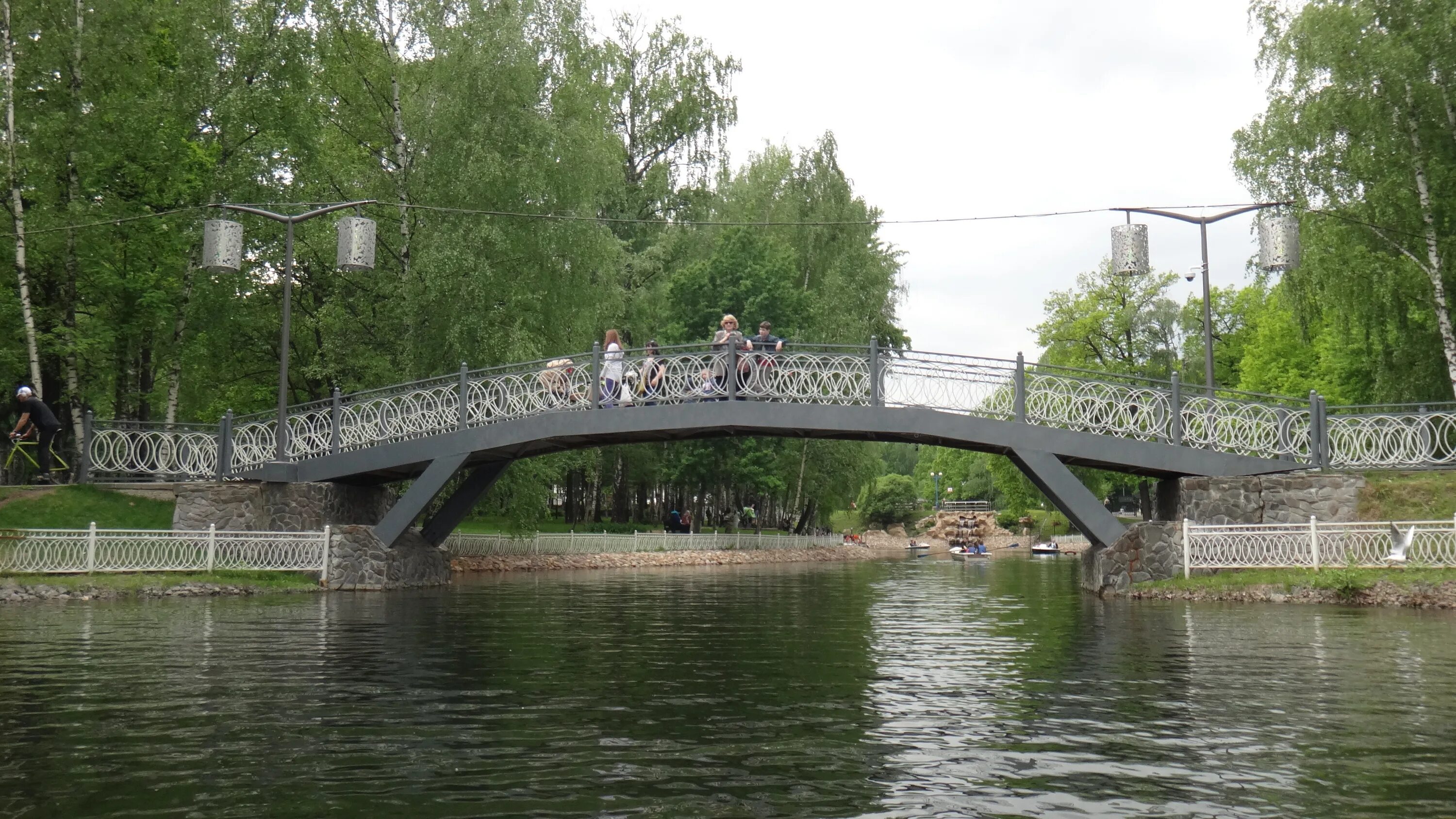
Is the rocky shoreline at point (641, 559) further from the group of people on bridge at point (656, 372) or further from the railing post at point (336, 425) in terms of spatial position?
the group of people on bridge at point (656, 372)

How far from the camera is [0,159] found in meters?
23.5

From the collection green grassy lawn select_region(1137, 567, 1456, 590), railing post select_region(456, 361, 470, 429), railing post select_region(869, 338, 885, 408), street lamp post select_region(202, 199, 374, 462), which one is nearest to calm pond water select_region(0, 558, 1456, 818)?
green grassy lawn select_region(1137, 567, 1456, 590)

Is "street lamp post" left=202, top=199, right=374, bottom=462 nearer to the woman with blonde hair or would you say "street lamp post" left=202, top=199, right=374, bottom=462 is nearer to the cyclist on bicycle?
the cyclist on bicycle

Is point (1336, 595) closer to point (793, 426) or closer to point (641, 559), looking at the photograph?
point (793, 426)

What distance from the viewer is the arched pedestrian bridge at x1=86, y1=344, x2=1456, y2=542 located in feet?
62.2

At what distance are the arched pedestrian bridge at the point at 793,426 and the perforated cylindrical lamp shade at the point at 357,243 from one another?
254cm

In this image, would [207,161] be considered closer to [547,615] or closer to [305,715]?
[547,615]

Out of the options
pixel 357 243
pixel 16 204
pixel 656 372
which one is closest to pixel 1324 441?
pixel 656 372

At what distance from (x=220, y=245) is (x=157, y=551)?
17.1 feet

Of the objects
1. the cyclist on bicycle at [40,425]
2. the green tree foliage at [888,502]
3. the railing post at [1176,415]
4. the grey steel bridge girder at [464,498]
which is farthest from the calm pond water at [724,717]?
the green tree foliage at [888,502]

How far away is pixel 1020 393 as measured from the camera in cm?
1945

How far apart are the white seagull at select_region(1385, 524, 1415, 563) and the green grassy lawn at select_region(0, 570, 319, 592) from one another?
16.9m

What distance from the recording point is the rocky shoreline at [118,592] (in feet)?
54.8

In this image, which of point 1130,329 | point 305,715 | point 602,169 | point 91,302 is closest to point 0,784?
point 305,715
